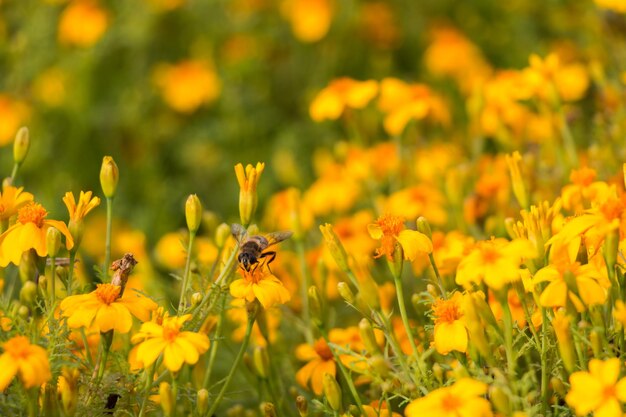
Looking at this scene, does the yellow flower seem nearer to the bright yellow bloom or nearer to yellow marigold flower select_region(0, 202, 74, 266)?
yellow marigold flower select_region(0, 202, 74, 266)

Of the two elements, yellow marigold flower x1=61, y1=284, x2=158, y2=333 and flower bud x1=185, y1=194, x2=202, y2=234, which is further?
flower bud x1=185, y1=194, x2=202, y2=234

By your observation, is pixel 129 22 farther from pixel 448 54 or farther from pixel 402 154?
pixel 402 154

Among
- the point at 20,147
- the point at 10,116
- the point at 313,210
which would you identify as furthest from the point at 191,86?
the point at 20,147

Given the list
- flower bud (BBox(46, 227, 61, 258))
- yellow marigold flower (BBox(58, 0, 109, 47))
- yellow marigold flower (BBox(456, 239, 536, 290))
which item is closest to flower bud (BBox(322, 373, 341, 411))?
yellow marigold flower (BBox(456, 239, 536, 290))

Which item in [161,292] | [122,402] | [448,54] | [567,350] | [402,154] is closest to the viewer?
[567,350]

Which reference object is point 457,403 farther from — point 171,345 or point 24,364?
point 24,364

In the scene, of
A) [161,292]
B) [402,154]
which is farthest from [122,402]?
[402,154]
